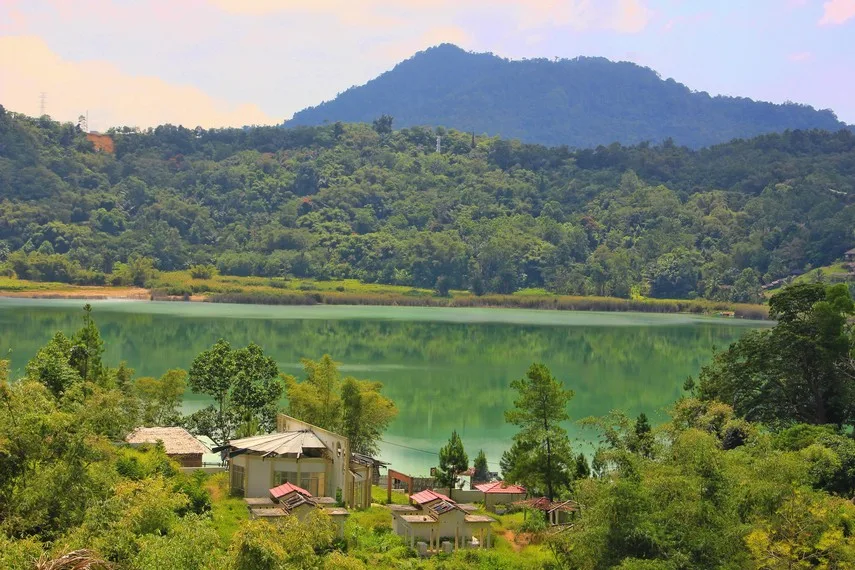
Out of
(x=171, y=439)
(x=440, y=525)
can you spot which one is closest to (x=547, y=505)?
(x=440, y=525)

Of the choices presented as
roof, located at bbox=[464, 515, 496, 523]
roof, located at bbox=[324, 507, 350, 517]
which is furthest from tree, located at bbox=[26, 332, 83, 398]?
roof, located at bbox=[464, 515, 496, 523]

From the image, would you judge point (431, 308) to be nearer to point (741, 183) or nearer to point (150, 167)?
point (741, 183)

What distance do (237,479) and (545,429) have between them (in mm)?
5979

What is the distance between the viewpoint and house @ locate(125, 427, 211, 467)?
Answer: 23.3 m

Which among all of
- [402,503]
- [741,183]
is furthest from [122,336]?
[741,183]

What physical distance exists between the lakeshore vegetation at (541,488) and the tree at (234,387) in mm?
2023

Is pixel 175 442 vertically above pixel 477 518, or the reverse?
pixel 175 442

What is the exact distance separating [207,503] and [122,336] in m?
37.8

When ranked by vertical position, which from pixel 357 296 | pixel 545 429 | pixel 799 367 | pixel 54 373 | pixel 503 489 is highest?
pixel 799 367

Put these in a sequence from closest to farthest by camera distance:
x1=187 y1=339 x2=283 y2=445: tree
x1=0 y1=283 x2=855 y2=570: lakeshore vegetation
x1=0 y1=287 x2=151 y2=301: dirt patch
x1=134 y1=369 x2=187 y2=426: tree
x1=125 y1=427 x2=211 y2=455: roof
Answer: x1=0 y1=283 x2=855 y2=570: lakeshore vegetation
x1=125 y1=427 x2=211 y2=455: roof
x1=187 y1=339 x2=283 y2=445: tree
x1=134 y1=369 x2=187 y2=426: tree
x1=0 y1=287 x2=151 y2=301: dirt patch

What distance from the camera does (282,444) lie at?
21609 millimetres

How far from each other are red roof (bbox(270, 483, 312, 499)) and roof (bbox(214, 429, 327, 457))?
38.3 inches

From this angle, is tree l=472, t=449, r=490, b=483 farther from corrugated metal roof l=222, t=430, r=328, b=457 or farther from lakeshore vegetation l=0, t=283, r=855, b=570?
corrugated metal roof l=222, t=430, r=328, b=457

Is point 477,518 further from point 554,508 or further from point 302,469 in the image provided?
point 302,469
